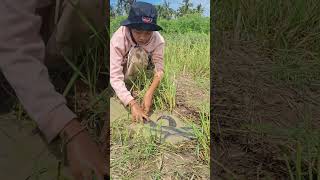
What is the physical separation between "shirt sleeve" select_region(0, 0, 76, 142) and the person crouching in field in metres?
0.19

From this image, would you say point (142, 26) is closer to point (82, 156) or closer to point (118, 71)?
point (118, 71)

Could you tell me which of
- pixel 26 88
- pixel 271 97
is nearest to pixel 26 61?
pixel 26 88

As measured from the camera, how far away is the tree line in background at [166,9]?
151 cm

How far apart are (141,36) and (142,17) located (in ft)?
0.25

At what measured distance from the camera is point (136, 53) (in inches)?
62.5

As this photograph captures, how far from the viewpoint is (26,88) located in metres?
1.64

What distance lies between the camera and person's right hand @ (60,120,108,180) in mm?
1601

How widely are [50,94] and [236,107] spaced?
0.71 metres

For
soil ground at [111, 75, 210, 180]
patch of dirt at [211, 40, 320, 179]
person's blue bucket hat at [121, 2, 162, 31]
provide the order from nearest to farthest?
person's blue bucket hat at [121, 2, 162, 31] < soil ground at [111, 75, 210, 180] < patch of dirt at [211, 40, 320, 179]

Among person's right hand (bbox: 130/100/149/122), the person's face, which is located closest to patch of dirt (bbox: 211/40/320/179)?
person's right hand (bbox: 130/100/149/122)

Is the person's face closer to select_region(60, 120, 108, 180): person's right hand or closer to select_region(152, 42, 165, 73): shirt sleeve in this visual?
select_region(152, 42, 165, 73): shirt sleeve

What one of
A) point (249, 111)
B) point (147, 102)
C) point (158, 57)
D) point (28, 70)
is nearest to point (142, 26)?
point (158, 57)

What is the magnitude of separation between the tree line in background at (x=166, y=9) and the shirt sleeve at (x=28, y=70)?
30 centimetres

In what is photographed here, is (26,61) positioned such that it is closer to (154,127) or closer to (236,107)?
(154,127)
